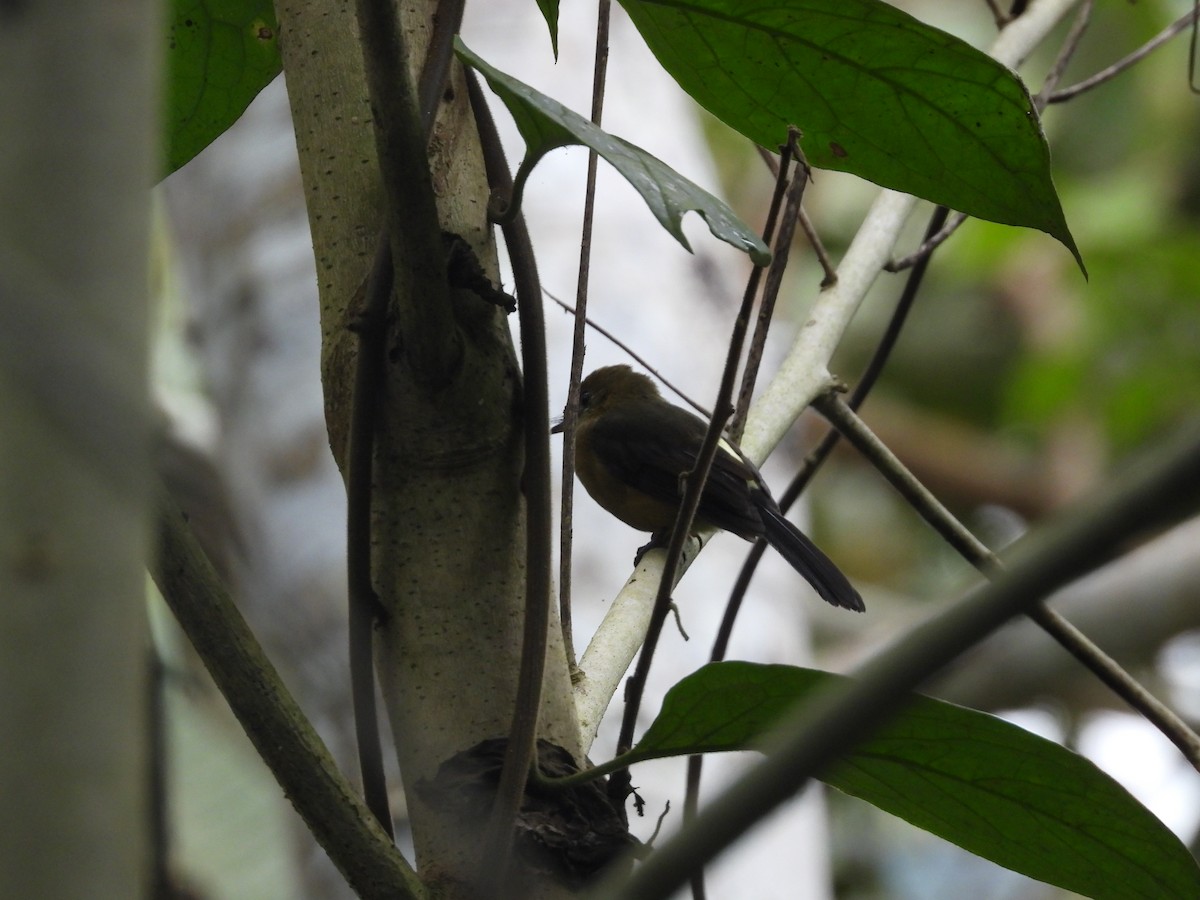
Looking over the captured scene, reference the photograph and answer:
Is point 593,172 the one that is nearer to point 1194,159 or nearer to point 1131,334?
point 1131,334

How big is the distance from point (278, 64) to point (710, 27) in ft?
1.76

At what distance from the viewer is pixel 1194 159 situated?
8672 millimetres

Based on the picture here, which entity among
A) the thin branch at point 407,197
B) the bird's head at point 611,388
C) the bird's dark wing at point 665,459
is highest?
the bird's head at point 611,388

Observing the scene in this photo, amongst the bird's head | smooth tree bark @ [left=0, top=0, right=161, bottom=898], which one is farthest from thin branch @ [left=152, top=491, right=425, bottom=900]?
the bird's head

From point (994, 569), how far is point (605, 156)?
69 centimetres

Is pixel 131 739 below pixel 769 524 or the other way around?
below

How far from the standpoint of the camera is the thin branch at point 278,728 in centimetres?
92

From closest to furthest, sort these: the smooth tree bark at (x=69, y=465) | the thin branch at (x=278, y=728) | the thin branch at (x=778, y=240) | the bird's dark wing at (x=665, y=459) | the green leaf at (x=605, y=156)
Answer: the smooth tree bark at (x=69, y=465) < the thin branch at (x=278, y=728) < the green leaf at (x=605, y=156) < the thin branch at (x=778, y=240) < the bird's dark wing at (x=665, y=459)

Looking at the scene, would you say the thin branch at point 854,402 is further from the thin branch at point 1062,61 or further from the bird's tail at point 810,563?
the bird's tail at point 810,563

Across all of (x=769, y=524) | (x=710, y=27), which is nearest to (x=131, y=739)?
(x=710, y=27)

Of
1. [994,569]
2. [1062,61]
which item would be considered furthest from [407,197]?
[1062,61]

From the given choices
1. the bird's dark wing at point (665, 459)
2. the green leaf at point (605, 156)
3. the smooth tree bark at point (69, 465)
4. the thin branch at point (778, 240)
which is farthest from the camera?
the bird's dark wing at point (665, 459)

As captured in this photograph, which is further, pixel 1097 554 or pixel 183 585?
pixel 183 585

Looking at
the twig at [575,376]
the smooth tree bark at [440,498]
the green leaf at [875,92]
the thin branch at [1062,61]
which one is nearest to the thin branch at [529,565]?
the smooth tree bark at [440,498]
